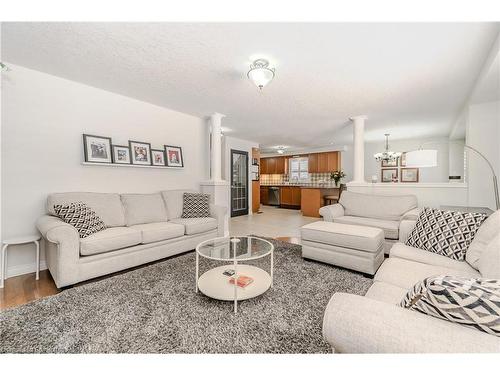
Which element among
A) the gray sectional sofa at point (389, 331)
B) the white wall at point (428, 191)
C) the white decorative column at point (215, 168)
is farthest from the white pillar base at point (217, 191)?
the gray sectional sofa at point (389, 331)

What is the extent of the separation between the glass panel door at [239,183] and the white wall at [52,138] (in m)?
3.02

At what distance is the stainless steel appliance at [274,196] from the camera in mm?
9062

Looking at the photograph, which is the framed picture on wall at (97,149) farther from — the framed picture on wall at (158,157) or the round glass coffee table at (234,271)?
the round glass coffee table at (234,271)

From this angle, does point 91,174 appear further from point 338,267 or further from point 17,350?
point 338,267

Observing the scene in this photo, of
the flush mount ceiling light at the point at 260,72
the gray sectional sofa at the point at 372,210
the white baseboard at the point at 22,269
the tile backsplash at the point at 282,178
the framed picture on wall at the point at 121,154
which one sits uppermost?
the flush mount ceiling light at the point at 260,72

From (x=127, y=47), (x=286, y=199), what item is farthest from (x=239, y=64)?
(x=286, y=199)

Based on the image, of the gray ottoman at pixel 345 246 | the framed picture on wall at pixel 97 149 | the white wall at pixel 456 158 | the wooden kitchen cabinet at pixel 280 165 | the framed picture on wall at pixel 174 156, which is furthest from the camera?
the wooden kitchen cabinet at pixel 280 165

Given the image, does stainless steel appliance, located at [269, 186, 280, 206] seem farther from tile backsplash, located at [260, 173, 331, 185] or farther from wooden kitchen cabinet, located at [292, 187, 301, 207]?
wooden kitchen cabinet, located at [292, 187, 301, 207]

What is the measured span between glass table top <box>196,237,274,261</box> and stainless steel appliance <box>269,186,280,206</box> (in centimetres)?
673

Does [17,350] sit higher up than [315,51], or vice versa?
[315,51]

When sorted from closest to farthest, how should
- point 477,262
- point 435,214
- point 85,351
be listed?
1. point 85,351
2. point 477,262
3. point 435,214

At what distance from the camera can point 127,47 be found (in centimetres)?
208

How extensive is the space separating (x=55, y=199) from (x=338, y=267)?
11.1 ft

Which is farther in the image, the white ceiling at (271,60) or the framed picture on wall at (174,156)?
the framed picture on wall at (174,156)
